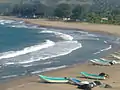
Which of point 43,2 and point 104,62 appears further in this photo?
point 43,2

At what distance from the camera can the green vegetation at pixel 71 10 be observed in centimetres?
10971

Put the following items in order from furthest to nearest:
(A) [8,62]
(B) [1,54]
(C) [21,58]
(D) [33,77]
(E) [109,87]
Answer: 1. (B) [1,54]
2. (C) [21,58]
3. (A) [8,62]
4. (D) [33,77]
5. (E) [109,87]

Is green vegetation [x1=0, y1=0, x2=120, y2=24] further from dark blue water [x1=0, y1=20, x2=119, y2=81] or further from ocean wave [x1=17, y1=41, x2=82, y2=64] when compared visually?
dark blue water [x1=0, y1=20, x2=119, y2=81]

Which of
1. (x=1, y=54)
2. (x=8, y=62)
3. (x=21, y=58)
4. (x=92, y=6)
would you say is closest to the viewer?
(x=8, y=62)

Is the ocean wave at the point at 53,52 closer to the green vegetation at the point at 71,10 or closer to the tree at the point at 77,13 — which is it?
the green vegetation at the point at 71,10

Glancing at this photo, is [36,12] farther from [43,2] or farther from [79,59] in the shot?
[79,59]

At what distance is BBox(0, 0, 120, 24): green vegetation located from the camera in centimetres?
10971

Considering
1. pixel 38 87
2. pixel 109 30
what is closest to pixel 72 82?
pixel 38 87

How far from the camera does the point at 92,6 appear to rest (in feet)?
480

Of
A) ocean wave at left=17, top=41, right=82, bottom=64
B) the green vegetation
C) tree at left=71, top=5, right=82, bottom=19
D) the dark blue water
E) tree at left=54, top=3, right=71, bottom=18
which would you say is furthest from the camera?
tree at left=54, top=3, right=71, bottom=18

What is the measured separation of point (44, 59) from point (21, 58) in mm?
2358

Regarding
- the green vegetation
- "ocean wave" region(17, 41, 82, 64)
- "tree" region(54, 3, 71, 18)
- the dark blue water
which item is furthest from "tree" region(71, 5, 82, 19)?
"ocean wave" region(17, 41, 82, 64)

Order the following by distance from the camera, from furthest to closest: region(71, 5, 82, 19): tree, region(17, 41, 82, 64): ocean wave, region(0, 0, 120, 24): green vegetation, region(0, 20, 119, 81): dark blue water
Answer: region(71, 5, 82, 19): tree
region(0, 0, 120, 24): green vegetation
region(17, 41, 82, 64): ocean wave
region(0, 20, 119, 81): dark blue water

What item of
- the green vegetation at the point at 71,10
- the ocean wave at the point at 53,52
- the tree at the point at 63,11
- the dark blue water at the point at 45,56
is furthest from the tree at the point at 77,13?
the ocean wave at the point at 53,52
